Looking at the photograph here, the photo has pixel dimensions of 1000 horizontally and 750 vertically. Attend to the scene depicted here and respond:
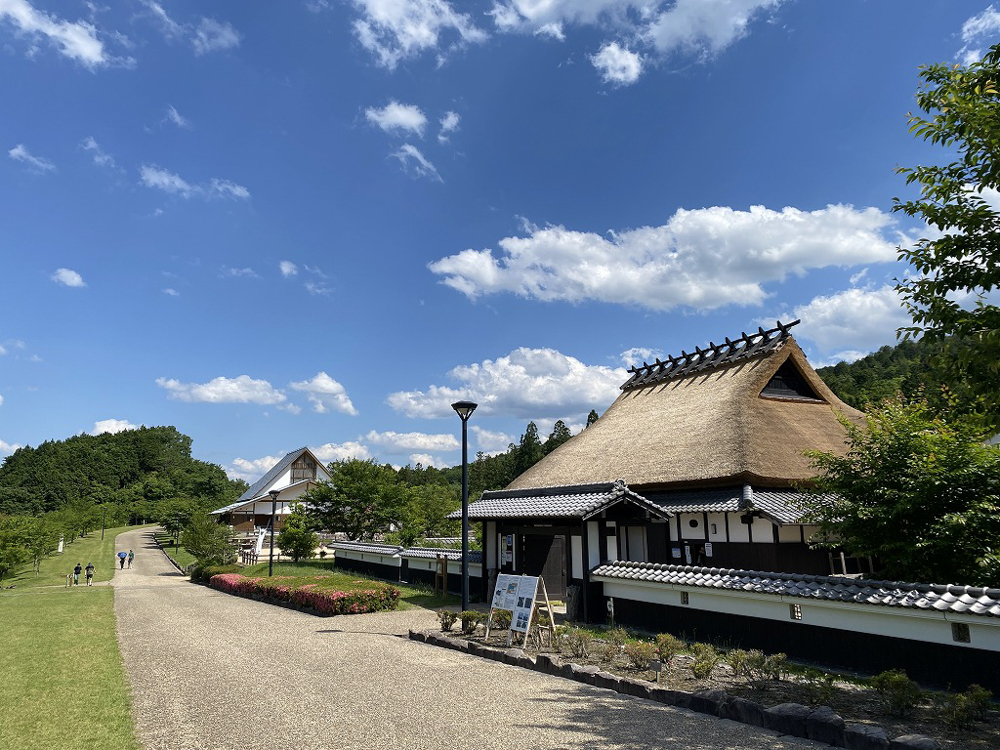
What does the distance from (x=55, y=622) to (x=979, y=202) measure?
70.7 feet

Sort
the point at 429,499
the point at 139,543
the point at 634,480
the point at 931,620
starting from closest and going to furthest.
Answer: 1. the point at 931,620
2. the point at 634,480
3. the point at 429,499
4. the point at 139,543

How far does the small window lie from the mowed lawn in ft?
32.1

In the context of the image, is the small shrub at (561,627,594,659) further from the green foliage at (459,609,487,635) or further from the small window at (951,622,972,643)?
the small window at (951,622,972,643)

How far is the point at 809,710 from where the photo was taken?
643cm

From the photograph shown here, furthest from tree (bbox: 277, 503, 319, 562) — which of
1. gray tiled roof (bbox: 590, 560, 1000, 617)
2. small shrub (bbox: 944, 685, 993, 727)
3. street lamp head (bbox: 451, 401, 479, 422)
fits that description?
small shrub (bbox: 944, 685, 993, 727)

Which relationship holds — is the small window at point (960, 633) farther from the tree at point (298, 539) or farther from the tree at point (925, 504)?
the tree at point (298, 539)

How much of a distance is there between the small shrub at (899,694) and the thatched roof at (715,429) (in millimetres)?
10395

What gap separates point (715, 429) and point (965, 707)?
14.3 metres

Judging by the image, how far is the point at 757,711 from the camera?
261 inches

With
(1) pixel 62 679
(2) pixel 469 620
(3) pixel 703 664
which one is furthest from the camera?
(2) pixel 469 620

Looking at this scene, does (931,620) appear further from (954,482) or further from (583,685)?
(583,685)

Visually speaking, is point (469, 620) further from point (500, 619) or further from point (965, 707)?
point (965, 707)

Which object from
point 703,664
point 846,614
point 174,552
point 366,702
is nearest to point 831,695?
point 703,664

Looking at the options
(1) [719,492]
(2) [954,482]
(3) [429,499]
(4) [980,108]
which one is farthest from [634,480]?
(3) [429,499]
